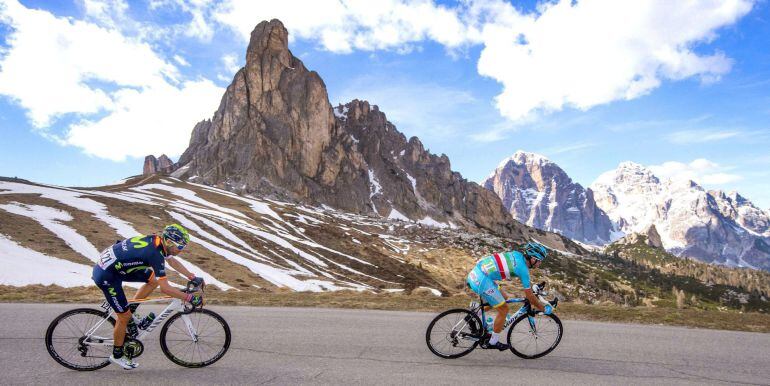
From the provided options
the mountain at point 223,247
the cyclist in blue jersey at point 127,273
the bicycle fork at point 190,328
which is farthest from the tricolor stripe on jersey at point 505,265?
the mountain at point 223,247

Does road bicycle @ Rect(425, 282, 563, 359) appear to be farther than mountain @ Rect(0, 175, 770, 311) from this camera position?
No

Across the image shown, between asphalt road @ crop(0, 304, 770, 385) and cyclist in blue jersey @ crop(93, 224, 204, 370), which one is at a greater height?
cyclist in blue jersey @ crop(93, 224, 204, 370)

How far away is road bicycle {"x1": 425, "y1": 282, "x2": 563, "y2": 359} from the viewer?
937 cm

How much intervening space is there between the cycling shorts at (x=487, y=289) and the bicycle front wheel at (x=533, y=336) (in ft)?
2.27

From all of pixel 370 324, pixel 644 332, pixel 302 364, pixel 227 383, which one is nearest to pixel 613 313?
pixel 644 332

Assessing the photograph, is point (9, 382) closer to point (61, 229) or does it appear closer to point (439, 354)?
point (439, 354)

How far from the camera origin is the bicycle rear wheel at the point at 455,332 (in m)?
9.35

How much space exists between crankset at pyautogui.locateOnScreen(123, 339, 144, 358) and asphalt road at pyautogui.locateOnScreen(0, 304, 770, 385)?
1.00 feet

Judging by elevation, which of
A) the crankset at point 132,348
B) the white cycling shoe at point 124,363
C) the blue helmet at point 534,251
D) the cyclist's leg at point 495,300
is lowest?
the white cycling shoe at point 124,363

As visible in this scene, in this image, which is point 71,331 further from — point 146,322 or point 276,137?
point 276,137

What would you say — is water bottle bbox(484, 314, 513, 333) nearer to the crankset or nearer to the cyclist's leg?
the cyclist's leg

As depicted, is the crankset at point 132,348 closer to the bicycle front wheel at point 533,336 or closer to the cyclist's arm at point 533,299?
the bicycle front wheel at point 533,336

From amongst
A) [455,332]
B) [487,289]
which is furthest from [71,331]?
[487,289]

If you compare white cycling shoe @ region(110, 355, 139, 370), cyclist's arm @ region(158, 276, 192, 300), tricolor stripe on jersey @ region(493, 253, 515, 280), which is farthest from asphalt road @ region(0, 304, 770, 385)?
tricolor stripe on jersey @ region(493, 253, 515, 280)
